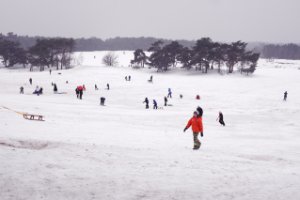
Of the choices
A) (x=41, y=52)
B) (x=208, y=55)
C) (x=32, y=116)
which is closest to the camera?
(x=32, y=116)

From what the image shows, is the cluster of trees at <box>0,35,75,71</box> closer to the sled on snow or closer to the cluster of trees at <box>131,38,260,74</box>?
the cluster of trees at <box>131,38,260,74</box>

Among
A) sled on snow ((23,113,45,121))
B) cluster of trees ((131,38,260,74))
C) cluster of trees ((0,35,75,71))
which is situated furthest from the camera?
cluster of trees ((0,35,75,71))

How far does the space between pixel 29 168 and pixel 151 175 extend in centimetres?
284

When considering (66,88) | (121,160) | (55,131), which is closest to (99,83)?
(66,88)

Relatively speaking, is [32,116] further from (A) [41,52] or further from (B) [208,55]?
(A) [41,52]

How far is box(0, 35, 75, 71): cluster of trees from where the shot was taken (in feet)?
285

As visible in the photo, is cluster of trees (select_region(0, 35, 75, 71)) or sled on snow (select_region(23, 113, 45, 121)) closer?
sled on snow (select_region(23, 113, 45, 121))

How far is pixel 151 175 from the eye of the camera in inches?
325

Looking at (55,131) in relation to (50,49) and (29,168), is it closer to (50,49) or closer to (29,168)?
(29,168)

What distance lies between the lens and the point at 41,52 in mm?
86250

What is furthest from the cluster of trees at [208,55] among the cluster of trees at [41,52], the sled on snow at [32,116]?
the sled on snow at [32,116]

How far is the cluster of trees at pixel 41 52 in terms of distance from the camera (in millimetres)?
86812

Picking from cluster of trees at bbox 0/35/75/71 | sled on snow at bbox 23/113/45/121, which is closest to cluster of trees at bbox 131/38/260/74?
cluster of trees at bbox 0/35/75/71

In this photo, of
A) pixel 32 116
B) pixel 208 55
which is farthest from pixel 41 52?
pixel 32 116
